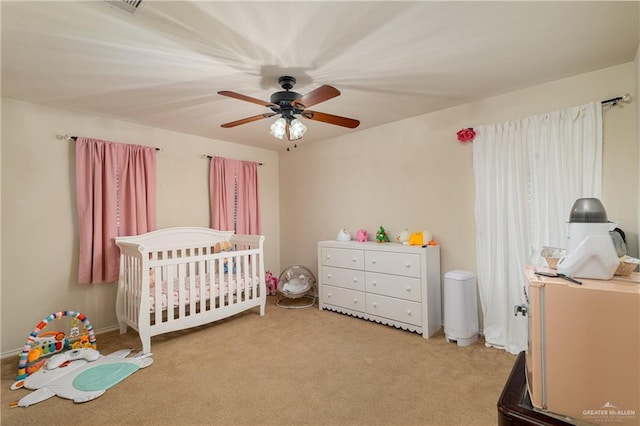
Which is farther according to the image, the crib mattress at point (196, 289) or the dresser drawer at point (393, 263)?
the dresser drawer at point (393, 263)

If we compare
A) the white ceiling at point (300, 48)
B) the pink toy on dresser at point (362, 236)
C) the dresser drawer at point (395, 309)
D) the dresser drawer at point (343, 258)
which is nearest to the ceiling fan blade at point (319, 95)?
the white ceiling at point (300, 48)

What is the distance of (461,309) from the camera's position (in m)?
2.67

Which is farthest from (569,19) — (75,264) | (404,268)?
(75,264)

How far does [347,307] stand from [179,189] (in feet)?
8.30

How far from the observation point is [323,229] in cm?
432

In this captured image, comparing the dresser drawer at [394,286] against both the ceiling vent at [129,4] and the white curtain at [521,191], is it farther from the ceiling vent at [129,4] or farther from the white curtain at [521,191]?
the ceiling vent at [129,4]

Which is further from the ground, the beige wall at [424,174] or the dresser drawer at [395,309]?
the beige wall at [424,174]

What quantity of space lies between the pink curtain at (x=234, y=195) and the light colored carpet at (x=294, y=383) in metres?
1.56

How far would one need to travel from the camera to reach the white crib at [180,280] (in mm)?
2697

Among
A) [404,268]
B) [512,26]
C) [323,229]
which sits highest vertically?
[512,26]

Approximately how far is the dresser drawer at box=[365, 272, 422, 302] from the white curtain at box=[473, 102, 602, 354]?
0.60 m

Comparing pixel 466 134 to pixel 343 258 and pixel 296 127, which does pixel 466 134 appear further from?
pixel 343 258

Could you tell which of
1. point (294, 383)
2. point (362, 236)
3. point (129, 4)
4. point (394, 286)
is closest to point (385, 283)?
point (394, 286)

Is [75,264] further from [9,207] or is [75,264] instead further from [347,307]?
[347,307]
